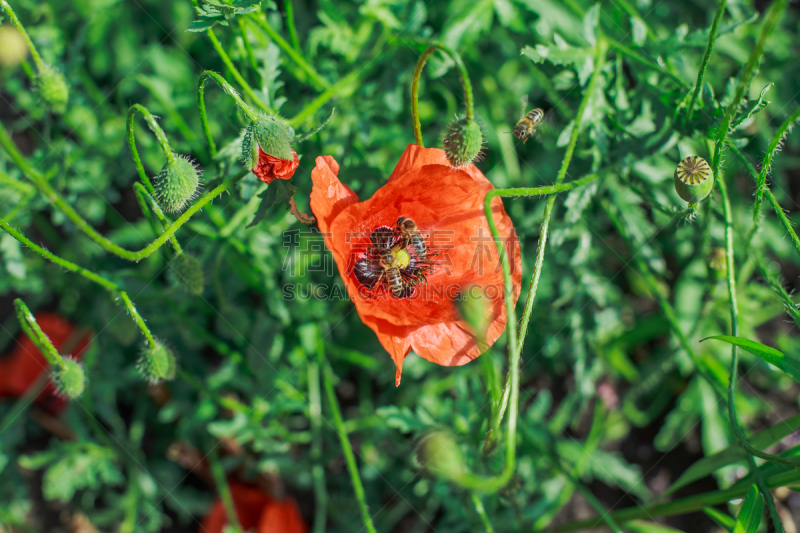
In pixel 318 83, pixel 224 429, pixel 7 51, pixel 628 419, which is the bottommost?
pixel 628 419

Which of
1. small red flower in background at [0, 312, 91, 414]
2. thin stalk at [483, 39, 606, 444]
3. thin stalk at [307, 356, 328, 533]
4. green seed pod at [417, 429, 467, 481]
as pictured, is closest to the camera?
green seed pod at [417, 429, 467, 481]

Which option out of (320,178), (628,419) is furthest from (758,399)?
(320,178)

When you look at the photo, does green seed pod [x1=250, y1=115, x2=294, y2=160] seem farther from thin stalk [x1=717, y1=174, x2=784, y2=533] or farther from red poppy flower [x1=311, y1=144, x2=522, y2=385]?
thin stalk [x1=717, y1=174, x2=784, y2=533]

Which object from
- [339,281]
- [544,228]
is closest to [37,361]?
[339,281]

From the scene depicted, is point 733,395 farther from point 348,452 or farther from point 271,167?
point 271,167

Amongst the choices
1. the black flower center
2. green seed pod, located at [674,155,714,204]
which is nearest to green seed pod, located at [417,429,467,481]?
the black flower center

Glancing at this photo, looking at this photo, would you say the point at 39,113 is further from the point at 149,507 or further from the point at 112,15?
the point at 149,507

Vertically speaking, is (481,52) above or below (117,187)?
above
